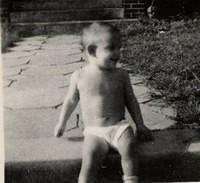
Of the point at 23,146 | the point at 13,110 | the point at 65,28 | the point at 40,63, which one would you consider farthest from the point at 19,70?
the point at 65,28

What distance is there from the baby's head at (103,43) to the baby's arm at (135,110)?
72 millimetres

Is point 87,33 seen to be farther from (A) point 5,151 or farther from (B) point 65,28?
(B) point 65,28

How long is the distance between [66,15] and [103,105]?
6.26ft

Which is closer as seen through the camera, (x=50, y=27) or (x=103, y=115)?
(x=103, y=115)

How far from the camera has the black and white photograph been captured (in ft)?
3.62

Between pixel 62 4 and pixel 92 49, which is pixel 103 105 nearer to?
pixel 92 49

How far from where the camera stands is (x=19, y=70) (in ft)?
5.80

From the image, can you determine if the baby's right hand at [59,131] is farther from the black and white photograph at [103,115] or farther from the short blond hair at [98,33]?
the short blond hair at [98,33]

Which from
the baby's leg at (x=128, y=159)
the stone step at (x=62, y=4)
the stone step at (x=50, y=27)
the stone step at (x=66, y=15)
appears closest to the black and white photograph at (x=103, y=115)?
the baby's leg at (x=128, y=159)

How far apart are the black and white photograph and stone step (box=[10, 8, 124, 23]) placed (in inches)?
40.3

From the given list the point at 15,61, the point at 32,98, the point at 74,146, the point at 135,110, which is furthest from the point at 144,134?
the point at 15,61

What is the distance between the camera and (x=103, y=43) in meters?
1.11

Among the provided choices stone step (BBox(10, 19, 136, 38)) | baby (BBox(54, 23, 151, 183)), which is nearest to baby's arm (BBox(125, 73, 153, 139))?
baby (BBox(54, 23, 151, 183))

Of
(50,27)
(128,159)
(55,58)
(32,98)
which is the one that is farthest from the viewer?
(50,27)
